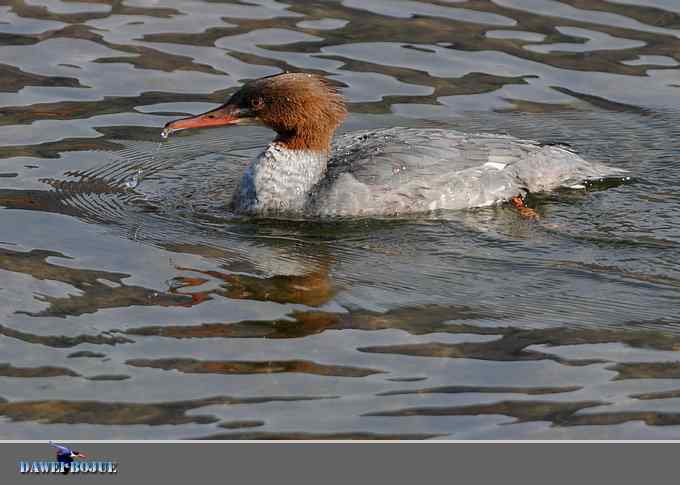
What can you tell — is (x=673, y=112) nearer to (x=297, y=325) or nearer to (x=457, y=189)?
(x=457, y=189)

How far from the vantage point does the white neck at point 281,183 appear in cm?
1065

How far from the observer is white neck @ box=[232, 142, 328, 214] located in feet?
34.9

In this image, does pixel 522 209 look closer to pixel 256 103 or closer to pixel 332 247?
pixel 332 247

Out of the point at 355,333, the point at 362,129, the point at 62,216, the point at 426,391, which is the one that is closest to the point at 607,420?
the point at 426,391

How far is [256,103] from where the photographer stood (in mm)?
10680

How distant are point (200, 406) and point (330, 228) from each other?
127 inches

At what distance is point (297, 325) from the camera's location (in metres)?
8.37

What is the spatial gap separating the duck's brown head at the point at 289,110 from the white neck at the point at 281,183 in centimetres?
12

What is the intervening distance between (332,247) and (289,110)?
149 centimetres
